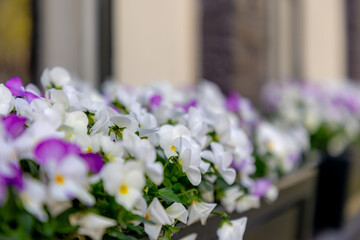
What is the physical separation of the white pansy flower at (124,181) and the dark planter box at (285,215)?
0.41 m

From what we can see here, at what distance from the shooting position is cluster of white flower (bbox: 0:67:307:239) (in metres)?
0.73

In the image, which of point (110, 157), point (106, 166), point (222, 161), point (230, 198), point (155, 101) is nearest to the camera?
point (106, 166)

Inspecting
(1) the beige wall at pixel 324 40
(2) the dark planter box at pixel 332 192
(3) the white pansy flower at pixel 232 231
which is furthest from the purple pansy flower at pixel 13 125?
(1) the beige wall at pixel 324 40

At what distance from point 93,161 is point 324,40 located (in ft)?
19.6

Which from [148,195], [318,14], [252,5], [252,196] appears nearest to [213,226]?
[252,196]

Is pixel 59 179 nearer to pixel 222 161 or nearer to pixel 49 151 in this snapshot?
pixel 49 151

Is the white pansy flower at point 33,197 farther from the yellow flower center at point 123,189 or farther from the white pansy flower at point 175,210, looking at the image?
the white pansy flower at point 175,210

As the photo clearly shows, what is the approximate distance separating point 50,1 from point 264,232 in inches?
62.1

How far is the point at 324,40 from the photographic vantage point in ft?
20.6

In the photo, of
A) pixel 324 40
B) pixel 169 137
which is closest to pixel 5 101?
pixel 169 137

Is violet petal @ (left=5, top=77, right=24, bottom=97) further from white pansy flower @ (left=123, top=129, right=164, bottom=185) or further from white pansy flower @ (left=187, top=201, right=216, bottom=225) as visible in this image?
white pansy flower @ (left=187, top=201, right=216, bottom=225)

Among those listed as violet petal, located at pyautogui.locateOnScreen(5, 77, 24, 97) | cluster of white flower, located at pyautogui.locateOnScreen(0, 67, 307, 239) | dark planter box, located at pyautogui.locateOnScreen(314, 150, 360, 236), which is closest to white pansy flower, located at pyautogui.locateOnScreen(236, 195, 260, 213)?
cluster of white flower, located at pyautogui.locateOnScreen(0, 67, 307, 239)

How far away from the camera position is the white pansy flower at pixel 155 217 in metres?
0.90

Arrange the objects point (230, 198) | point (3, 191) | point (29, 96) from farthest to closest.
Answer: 1. point (230, 198)
2. point (29, 96)
3. point (3, 191)
